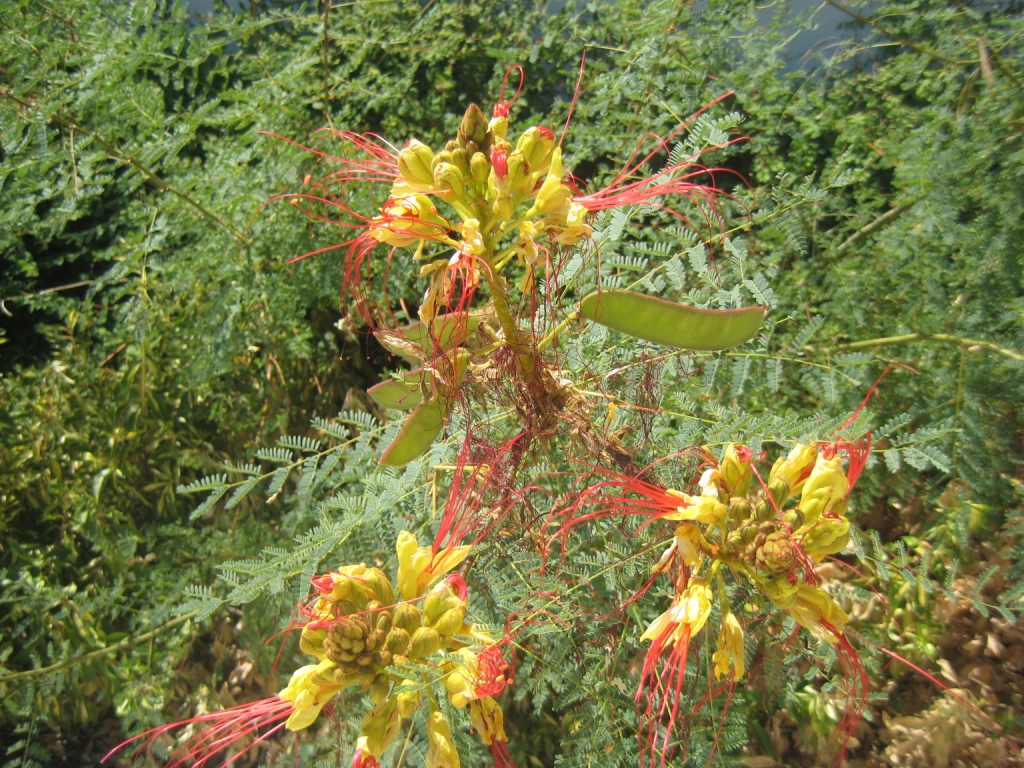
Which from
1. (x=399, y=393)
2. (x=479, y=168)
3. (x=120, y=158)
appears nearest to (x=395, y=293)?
(x=120, y=158)

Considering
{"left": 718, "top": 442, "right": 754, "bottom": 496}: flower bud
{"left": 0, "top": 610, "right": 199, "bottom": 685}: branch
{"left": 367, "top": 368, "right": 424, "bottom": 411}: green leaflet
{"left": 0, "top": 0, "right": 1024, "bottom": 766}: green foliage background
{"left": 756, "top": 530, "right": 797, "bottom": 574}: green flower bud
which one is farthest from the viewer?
{"left": 0, "top": 610, "right": 199, "bottom": 685}: branch

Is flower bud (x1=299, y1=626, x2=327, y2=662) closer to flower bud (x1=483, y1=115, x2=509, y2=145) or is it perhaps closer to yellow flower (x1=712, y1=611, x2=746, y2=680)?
yellow flower (x1=712, y1=611, x2=746, y2=680)

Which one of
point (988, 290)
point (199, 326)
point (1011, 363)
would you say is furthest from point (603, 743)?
point (199, 326)

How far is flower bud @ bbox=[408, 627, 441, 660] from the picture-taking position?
1.01 m

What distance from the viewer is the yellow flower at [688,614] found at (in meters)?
0.96

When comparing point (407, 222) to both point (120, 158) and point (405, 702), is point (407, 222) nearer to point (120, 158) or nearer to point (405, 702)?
point (405, 702)

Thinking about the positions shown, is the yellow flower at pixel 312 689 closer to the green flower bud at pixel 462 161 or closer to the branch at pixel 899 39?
the green flower bud at pixel 462 161

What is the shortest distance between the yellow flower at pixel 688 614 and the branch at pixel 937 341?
3.26 feet

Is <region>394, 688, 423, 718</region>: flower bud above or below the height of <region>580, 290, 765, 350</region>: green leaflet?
below

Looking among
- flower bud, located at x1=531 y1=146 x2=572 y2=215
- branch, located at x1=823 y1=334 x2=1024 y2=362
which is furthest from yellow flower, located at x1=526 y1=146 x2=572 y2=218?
branch, located at x1=823 y1=334 x2=1024 y2=362

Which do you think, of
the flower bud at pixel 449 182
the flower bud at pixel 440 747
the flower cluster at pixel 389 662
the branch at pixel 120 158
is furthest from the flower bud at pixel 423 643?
the branch at pixel 120 158

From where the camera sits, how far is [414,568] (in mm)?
1109

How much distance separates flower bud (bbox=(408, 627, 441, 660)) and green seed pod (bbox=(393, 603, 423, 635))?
0.03 metres

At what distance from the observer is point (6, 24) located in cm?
218
